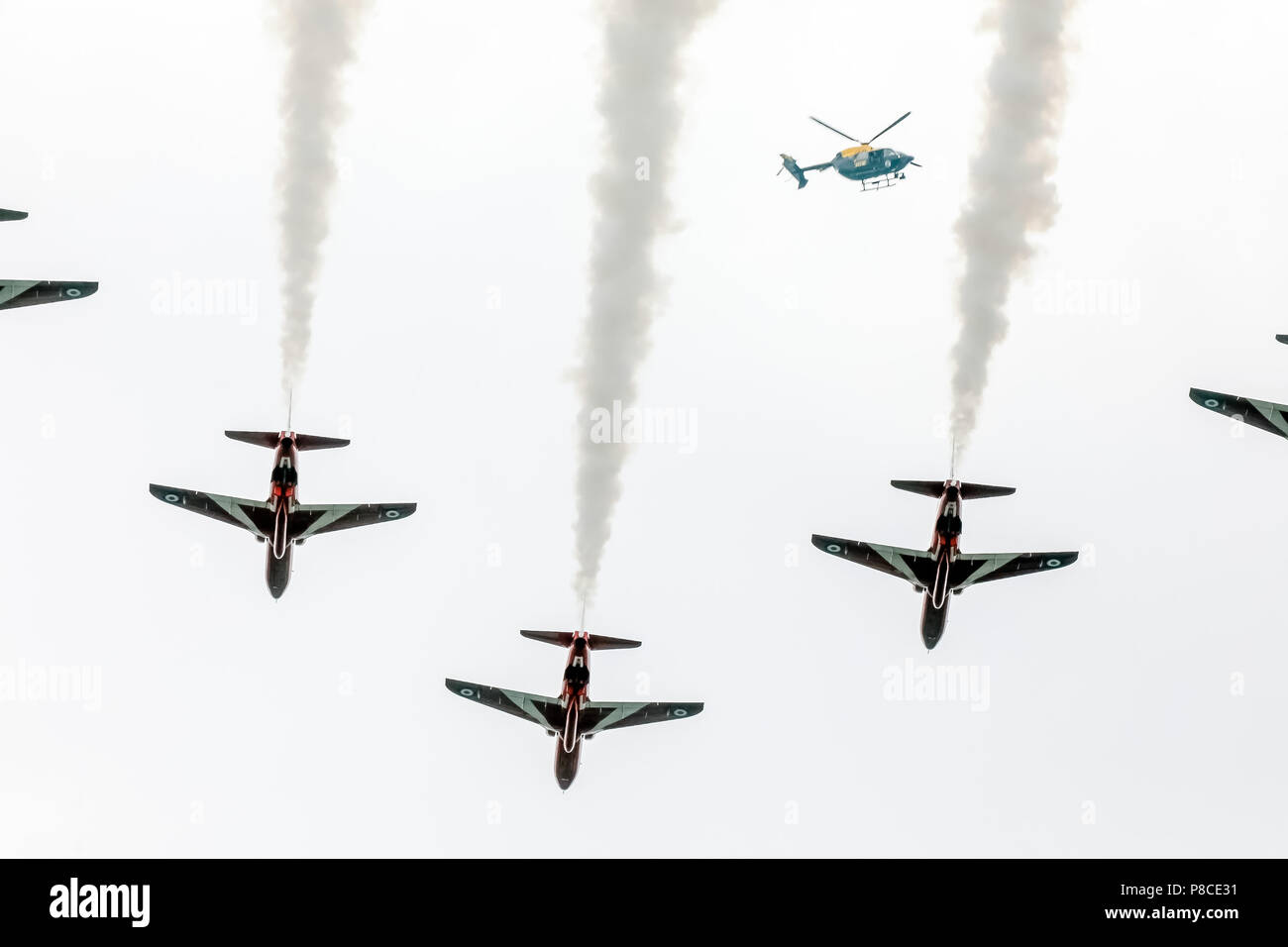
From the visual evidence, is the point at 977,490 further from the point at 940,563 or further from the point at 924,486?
the point at 940,563

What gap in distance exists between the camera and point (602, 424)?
3688 cm

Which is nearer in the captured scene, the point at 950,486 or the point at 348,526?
the point at 950,486

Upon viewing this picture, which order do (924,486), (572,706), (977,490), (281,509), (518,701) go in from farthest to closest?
(518,701) < (281,509) < (572,706) < (924,486) < (977,490)

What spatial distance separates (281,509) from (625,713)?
891 centimetres

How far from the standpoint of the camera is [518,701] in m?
41.9

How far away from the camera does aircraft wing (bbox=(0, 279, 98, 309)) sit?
40.0 meters

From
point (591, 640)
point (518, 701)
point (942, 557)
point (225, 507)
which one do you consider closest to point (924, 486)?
point (942, 557)

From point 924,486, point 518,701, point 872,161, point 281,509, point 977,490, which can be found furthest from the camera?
point 872,161

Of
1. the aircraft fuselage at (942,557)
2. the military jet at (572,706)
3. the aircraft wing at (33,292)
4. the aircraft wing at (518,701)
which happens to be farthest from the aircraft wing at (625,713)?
the aircraft wing at (33,292)

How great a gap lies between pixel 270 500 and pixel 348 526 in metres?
2.67
